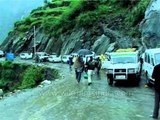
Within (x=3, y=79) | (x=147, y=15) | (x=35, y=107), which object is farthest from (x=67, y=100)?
(x=3, y=79)

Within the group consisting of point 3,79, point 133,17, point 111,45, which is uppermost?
point 133,17

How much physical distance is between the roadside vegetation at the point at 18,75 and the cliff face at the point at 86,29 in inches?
338

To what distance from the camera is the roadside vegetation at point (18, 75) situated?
49.2 metres

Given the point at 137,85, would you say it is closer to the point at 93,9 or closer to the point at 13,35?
the point at 93,9

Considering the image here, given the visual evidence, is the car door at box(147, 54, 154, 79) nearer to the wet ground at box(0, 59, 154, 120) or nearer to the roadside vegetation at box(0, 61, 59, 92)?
the wet ground at box(0, 59, 154, 120)

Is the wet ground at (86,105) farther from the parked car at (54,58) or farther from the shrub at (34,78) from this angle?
the parked car at (54,58)

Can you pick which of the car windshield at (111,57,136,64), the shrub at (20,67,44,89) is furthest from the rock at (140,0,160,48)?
the shrub at (20,67,44,89)

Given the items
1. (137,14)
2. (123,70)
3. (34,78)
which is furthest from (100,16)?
(123,70)

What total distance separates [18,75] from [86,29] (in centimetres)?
1432

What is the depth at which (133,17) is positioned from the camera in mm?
52812

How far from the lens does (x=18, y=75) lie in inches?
2375

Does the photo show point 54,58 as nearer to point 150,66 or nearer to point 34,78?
point 34,78

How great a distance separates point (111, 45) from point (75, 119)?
37026 millimetres

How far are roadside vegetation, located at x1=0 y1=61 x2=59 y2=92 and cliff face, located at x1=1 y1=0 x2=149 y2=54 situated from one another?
338 inches
